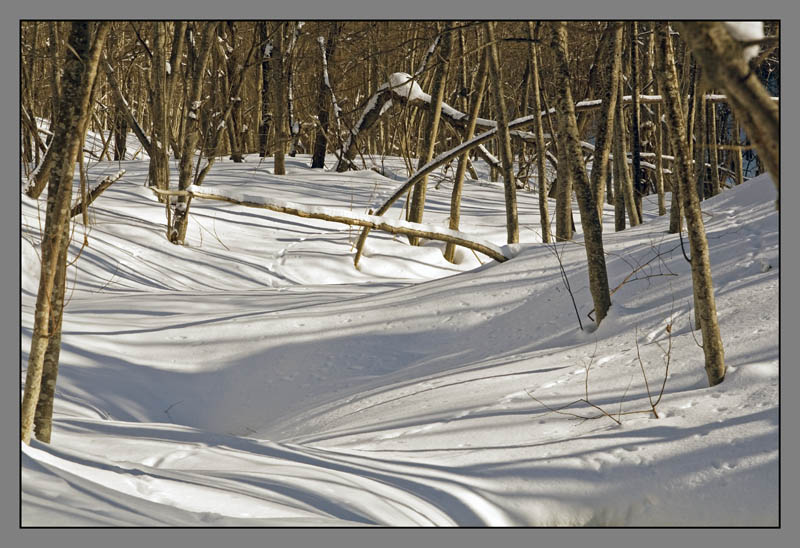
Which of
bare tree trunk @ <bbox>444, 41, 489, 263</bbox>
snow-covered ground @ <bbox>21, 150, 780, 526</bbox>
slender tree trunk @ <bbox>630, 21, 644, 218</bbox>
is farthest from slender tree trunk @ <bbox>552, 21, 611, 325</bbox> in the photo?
bare tree trunk @ <bbox>444, 41, 489, 263</bbox>

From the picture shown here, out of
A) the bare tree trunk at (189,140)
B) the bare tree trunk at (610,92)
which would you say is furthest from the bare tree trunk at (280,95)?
the bare tree trunk at (610,92)

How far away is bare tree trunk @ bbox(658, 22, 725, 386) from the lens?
301 centimetres

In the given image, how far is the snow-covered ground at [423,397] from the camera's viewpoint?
2.37 metres

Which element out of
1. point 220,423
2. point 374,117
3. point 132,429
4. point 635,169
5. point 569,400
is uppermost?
point 374,117

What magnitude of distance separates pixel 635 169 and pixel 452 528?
627cm

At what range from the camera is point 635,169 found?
782 centimetres

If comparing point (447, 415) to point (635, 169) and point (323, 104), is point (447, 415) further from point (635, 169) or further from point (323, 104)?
point (323, 104)

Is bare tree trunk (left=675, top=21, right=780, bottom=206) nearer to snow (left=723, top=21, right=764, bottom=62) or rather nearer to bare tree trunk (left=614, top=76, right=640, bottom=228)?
snow (left=723, top=21, right=764, bottom=62)

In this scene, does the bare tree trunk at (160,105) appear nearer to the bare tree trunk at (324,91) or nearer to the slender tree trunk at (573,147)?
the slender tree trunk at (573,147)

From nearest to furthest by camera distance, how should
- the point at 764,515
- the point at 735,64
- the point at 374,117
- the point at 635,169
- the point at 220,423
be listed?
the point at 735,64, the point at 764,515, the point at 220,423, the point at 635,169, the point at 374,117

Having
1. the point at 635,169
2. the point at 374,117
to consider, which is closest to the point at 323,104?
the point at 374,117

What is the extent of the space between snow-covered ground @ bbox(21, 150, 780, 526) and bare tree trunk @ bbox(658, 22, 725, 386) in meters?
0.09

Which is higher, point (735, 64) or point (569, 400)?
point (735, 64)

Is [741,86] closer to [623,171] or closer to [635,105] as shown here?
[635,105]
